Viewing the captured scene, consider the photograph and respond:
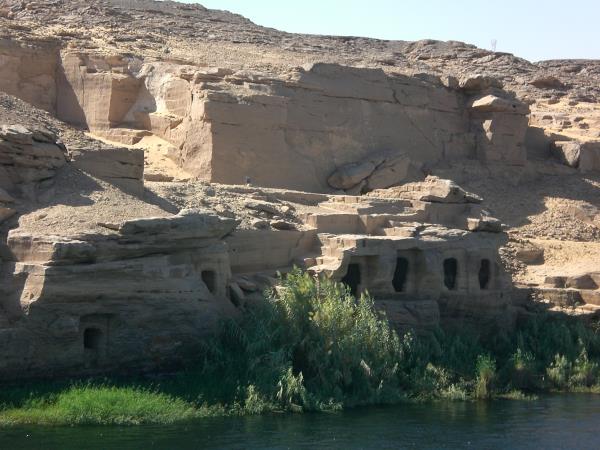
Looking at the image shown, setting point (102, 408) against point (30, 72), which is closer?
point (102, 408)

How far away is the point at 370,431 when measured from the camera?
1856 centimetres

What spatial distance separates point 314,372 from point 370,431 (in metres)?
1.88

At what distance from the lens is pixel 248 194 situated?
23.6 meters

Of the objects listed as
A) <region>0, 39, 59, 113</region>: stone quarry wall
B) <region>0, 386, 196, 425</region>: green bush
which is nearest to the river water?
<region>0, 386, 196, 425</region>: green bush

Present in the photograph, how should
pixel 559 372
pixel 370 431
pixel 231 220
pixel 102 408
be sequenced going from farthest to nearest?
pixel 559 372
pixel 231 220
pixel 370 431
pixel 102 408

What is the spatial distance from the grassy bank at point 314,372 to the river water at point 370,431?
0.97ft

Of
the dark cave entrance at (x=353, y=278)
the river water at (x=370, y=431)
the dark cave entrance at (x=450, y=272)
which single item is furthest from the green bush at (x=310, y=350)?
the dark cave entrance at (x=450, y=272)

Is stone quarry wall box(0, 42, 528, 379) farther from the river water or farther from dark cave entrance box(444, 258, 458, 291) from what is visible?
the river water

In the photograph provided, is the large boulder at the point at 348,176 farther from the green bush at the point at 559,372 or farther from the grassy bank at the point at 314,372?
the green bush at the point at 559,372

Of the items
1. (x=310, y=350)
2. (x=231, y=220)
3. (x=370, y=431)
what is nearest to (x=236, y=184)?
(x=231, y=220)

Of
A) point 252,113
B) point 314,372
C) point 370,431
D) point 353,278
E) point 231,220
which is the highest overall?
point 252,113

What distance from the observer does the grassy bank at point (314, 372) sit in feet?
59.5

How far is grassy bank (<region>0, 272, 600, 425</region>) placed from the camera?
18125 mm

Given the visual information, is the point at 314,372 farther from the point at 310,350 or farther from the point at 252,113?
the point at 252,113
